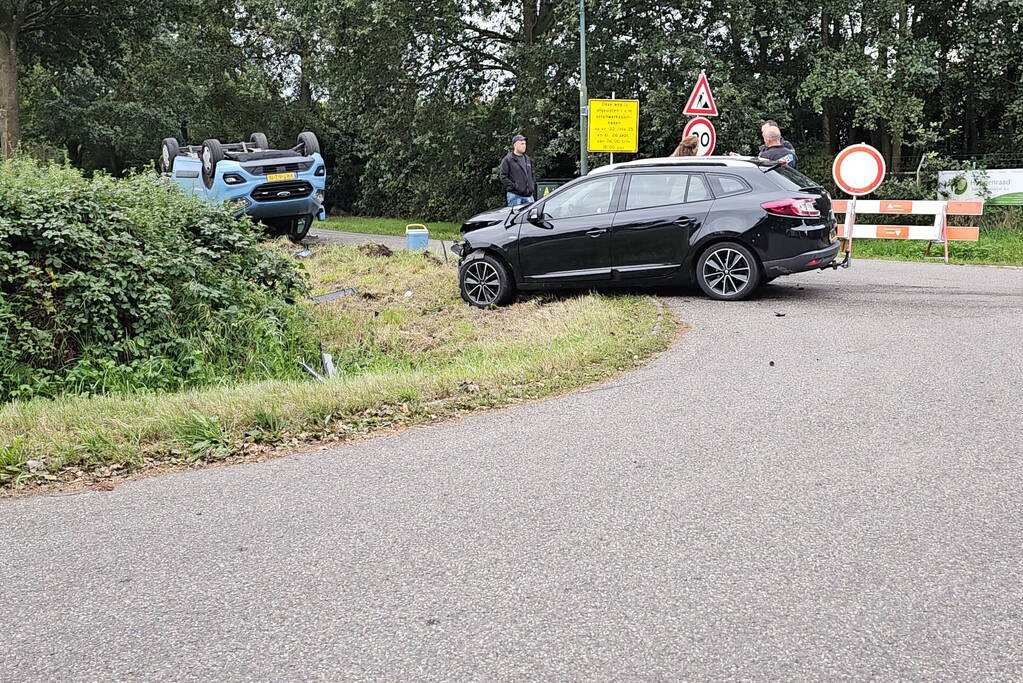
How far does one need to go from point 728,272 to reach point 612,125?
8217 mm

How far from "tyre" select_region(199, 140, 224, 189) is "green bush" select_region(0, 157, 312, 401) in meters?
9.62

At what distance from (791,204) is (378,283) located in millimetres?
6232

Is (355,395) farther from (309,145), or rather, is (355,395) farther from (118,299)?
(309,145)

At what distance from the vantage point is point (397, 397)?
6.95 meters


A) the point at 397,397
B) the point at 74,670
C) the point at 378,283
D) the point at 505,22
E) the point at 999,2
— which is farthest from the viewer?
the point at 505,22

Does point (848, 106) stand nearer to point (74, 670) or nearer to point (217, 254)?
point (217, 254)

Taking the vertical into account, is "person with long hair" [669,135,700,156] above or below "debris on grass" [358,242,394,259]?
above

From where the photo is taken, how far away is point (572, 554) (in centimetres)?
421

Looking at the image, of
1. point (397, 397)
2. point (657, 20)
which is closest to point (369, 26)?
point (657, 20)

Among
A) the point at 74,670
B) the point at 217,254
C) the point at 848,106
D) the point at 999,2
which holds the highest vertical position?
the point at 999,2

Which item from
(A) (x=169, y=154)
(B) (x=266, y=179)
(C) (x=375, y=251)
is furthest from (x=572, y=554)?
(A) (x=169, y=154)

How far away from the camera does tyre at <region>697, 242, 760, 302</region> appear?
37.2 feet

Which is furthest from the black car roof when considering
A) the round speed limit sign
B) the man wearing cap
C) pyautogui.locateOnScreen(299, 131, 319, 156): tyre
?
pyautogui.locateOnScreen(299, 131, 319, 156): tyre

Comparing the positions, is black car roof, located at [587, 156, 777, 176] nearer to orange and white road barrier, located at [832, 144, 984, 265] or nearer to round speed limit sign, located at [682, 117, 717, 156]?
orange and white road barrier, located at [832, 144, 984, 265]
